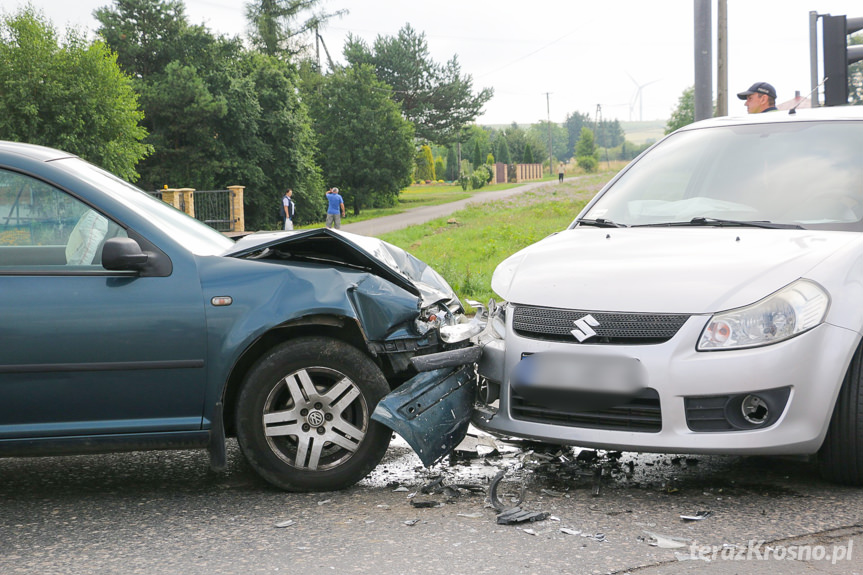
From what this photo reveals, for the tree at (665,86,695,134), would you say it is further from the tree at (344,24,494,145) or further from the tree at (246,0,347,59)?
the tree at (246,0,347,59)

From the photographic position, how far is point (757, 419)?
12.0 feet

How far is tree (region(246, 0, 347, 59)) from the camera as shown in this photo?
5862cm

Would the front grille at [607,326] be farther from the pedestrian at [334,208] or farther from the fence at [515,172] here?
the fence at [515,172]

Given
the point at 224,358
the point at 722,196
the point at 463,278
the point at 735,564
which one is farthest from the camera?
the point at 463,278

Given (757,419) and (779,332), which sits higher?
(779,332)

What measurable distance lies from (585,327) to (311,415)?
4.28 ft

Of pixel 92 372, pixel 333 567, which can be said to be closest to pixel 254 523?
pixel 333 567

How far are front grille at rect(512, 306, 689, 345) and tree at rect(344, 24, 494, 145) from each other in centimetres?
6605

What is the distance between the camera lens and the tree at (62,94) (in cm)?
3528

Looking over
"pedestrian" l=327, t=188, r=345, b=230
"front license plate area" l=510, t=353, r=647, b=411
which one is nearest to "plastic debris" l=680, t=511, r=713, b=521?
"front license plate area" l=510, t=353, r=647, b=411

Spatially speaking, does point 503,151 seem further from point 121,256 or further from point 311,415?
point 121,256

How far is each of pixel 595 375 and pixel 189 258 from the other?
188 centimetres

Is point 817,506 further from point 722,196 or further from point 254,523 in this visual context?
point 254,523

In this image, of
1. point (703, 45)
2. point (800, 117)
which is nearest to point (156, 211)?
point (800, 117)
